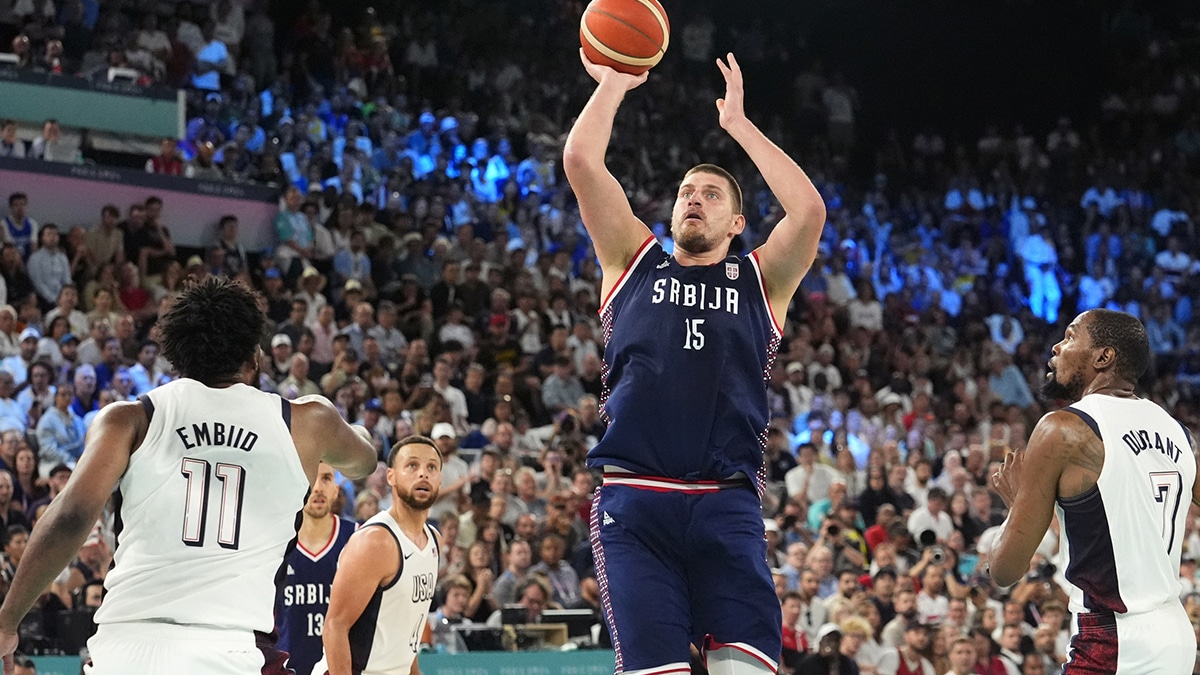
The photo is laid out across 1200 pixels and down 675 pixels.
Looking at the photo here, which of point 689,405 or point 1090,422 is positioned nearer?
point 689,405

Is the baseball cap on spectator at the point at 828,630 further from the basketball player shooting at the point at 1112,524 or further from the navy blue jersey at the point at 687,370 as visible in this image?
the navy blue jersey at the point at 687,370

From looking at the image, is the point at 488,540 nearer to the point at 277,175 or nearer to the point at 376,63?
the point at 277,175

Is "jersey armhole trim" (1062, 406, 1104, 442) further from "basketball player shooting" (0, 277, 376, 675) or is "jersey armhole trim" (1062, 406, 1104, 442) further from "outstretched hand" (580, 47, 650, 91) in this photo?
"basketball player shooting" (0, 277, 376, 675)

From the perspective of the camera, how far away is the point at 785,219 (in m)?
5.84

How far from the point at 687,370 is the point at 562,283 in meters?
13.9

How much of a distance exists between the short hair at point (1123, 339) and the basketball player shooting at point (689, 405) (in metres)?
1.20

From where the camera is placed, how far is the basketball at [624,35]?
6168 millimetres

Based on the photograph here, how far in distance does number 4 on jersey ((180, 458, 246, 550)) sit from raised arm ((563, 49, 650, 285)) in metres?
1.63

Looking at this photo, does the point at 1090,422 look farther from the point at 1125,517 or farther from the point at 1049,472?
the point at 1125,517

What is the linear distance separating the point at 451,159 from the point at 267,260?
434 cm

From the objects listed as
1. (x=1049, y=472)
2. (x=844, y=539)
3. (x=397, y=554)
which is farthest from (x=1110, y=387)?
(x=844, y=539)

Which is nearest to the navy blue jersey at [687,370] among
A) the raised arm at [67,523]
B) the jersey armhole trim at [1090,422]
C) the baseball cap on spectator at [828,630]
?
the jersey armhole trim at [1090,422]

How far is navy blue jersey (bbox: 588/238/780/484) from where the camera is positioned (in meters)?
5.52

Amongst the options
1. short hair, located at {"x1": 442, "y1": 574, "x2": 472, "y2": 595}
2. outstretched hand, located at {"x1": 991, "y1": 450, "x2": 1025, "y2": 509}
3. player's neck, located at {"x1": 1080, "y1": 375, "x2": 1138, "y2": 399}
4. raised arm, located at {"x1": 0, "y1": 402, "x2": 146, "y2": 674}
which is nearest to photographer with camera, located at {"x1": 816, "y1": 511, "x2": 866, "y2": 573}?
short hair, located at {"x1": 442, "y1": 574, "x2": 472, "y2": 595}
